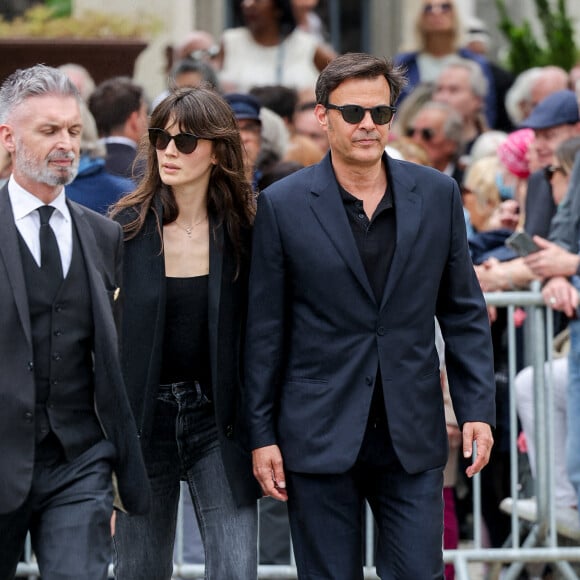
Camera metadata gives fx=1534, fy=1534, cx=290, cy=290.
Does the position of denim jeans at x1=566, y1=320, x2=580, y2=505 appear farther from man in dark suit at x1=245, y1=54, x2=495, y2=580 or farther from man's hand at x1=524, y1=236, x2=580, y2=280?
man in dark suit at x1=245, y1=54, x2=495, y2=580

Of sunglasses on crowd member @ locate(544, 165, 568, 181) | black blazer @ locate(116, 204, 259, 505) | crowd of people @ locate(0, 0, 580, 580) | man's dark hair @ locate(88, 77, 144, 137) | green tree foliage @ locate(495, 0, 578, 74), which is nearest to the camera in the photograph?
crowd of people @ locate(0, 0, 580, 580)

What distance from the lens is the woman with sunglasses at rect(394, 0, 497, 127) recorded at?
1108cm

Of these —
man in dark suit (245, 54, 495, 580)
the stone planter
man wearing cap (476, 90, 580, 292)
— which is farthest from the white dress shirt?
the stone planter

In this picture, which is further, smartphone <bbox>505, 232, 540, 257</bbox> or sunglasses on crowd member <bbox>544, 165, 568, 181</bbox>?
sunglasses on crowd member <bbox>544, 165, 568, 181</bbox>

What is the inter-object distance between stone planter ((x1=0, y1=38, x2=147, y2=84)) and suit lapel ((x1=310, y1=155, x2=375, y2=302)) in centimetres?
582

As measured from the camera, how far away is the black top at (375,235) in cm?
505

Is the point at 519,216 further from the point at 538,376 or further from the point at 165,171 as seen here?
the point at 165,171

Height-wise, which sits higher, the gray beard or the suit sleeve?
the gray beard

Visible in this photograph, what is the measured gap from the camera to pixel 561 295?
6.82m

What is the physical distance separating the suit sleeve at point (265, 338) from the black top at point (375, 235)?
26cm

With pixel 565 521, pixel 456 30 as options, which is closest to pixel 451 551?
pixel 565 521

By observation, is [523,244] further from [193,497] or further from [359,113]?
[193,497]

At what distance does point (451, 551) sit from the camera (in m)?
6.86

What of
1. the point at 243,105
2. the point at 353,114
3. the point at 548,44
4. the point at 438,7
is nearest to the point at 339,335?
the point at 353,114
